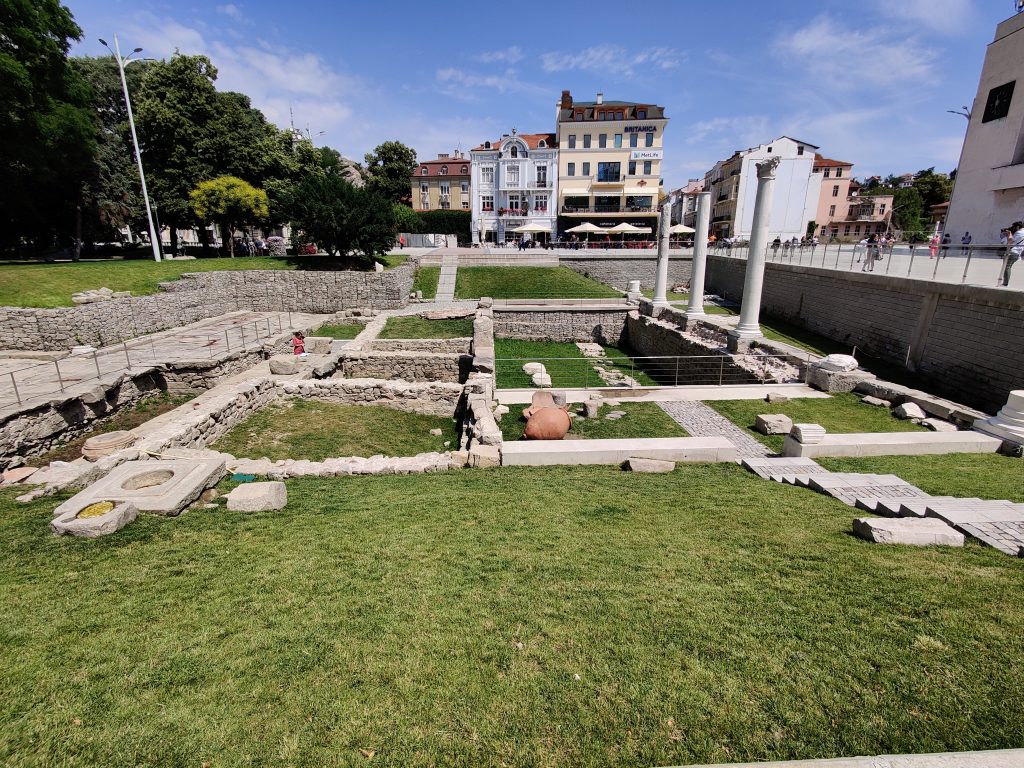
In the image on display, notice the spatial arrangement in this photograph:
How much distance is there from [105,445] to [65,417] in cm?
266

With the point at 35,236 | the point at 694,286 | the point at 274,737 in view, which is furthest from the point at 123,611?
the point at 35,236

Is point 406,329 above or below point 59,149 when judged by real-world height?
below

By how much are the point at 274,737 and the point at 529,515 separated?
3.76 meters

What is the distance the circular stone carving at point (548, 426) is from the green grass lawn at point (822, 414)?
435cm

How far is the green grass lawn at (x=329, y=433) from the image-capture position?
10.5 metres

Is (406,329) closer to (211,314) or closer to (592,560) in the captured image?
(211,314)

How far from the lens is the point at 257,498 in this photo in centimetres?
644

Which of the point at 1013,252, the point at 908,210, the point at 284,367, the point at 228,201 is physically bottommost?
the point at 284,367

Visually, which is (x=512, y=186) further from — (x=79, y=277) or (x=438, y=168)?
(x=79, y=277)

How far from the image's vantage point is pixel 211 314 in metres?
25.1

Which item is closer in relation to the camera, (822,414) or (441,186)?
(822,414)

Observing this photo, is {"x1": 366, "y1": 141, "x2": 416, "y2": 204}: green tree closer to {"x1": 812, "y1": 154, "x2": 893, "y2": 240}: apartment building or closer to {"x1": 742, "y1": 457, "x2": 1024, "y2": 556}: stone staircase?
{"x1": 812, "y1": 154, "x2": 893, "y2": 240}: apartment building

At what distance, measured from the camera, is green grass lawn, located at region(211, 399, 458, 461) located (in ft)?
34.6

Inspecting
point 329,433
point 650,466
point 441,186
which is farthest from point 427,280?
point 441,186
